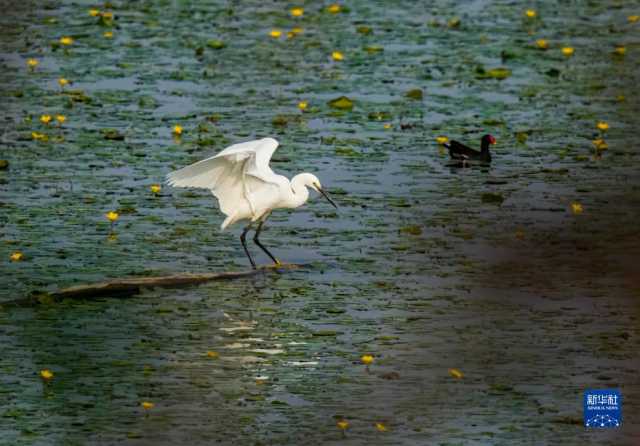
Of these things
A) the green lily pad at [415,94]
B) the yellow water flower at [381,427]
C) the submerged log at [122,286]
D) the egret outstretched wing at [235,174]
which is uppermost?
the egret outstretched wing at [235,174]

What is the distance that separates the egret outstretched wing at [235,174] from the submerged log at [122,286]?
2.13 feet

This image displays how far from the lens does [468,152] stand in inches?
562

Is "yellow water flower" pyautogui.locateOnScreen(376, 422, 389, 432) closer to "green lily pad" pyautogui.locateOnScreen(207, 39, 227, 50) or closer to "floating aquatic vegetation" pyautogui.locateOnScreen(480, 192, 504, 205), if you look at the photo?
"floating aquatic vegetation" pyautogui.locateOnScreen(480, 192, 504, 205)

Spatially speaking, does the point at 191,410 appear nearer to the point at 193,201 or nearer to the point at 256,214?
the point at 256,214

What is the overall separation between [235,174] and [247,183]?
0.14 m

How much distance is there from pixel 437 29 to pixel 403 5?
4.73 ft

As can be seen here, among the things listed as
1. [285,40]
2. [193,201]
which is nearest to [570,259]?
[193,201]

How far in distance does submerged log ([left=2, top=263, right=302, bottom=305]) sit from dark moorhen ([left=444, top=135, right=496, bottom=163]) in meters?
3.60

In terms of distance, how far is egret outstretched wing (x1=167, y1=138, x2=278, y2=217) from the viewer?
11164 millimetres

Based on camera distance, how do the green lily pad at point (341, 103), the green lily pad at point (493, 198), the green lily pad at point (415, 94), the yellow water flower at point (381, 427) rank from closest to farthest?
the yellow water flower at point (381, 427) → the green lily pad at point (493, 198) → the green lily pad at point (341, 103) → the green lily pad at point (415, 94)

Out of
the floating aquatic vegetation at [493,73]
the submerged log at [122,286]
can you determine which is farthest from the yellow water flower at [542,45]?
the submerged log at [122,286]

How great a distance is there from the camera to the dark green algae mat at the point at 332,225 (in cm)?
886

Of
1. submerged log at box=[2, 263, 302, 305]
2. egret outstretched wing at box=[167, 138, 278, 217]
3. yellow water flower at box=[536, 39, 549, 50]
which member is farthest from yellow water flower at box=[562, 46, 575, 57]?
submerged log at box=[2, 263, 302, 305]

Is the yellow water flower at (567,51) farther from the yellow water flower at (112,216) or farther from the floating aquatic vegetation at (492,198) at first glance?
the yellow water flower at (112,216)
